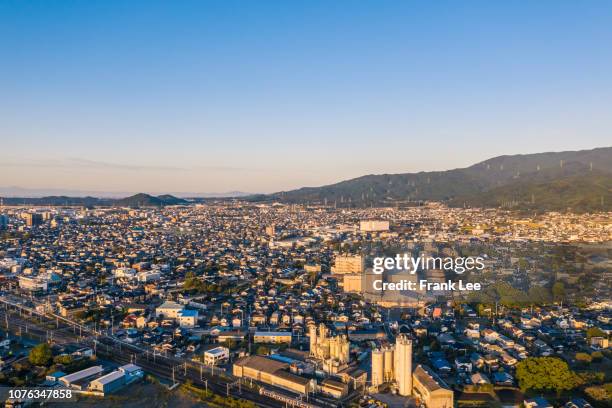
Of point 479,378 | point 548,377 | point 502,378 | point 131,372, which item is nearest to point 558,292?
point 502,378

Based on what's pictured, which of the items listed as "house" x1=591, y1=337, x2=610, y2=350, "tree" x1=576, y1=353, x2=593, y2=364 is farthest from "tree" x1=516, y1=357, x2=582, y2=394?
"house" x1=591, y1=337, x2=610, y2=350

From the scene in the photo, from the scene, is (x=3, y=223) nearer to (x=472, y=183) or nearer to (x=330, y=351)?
(x=330, y=351)

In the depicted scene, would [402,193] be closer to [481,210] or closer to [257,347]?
[481,210]

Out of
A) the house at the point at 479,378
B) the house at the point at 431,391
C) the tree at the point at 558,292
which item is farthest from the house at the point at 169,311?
the tree at the point at 558,292

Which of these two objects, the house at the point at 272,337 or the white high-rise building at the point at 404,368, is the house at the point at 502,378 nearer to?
the white high-rise building at the point at 404,368

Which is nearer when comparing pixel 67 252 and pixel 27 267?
pixel 27 267

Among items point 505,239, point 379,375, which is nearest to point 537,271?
point 505,239

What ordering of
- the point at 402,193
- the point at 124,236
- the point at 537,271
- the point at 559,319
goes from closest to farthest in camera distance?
the point at 559,319, the point at 537,271, the point at 124,236, the point at 402,193
